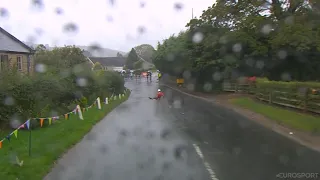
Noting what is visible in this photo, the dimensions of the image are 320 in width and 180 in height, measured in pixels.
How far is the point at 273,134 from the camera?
12.9 metres

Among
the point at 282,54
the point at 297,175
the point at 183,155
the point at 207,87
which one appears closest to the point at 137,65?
the point at 207,87

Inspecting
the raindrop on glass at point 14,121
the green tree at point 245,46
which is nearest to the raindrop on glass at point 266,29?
the green tree at point 245,46

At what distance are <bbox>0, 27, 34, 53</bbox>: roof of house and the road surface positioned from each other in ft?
60.7

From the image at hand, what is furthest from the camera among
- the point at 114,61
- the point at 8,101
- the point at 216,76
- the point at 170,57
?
the point at 114,61

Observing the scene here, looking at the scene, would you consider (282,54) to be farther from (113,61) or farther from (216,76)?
(113,61)

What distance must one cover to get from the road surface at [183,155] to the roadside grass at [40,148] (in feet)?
0.86

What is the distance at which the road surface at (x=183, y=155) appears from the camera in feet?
24.8

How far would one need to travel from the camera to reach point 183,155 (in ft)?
30.7

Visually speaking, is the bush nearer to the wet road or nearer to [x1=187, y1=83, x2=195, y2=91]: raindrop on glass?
the wet road

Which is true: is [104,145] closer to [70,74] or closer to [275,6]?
[70,74]

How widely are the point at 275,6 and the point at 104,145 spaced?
1916 centimetres

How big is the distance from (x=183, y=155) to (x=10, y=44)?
2581cm

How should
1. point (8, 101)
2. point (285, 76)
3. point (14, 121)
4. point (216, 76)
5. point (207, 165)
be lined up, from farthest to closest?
point (216, 76), point (285, 76), point (14, 121), point (8, 101), point (207, 165)

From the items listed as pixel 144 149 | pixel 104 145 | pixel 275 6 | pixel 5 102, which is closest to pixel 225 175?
pixel 144 149
